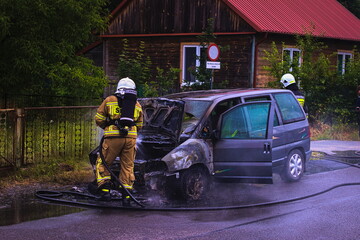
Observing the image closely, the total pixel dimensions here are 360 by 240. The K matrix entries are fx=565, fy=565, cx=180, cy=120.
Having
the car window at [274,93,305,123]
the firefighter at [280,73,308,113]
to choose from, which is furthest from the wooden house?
the car window at [274,93,305,123]

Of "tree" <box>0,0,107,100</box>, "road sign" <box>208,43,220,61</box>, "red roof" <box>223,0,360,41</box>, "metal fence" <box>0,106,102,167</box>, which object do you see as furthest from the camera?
"red roof" <box>223,0,360,41</box>

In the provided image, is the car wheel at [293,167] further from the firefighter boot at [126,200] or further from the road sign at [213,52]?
the road sign at [213,52]

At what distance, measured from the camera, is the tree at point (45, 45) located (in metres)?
12.6

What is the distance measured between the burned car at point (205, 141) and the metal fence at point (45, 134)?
89.9 inches

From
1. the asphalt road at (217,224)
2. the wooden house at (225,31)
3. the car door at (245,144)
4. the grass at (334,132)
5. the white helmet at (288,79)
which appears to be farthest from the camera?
the wooden house at (225,31)

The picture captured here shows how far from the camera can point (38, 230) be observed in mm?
6438

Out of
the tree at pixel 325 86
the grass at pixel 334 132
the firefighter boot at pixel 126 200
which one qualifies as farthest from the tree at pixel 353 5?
the firefighter boot at pixel 126 200

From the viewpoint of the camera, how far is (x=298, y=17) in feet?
80.4

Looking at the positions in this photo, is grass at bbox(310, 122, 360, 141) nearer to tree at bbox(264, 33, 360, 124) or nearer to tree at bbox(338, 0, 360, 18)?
tree at bbox(264, 33, 360, 124)

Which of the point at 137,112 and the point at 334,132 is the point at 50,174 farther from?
the point at 334,132

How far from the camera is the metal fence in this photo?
970 centimetres

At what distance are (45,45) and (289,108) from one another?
6.00 meters

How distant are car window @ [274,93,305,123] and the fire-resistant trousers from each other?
10.3 ft

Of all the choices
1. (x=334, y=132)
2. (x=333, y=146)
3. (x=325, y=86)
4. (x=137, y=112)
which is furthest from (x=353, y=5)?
(x=137, y=112)
